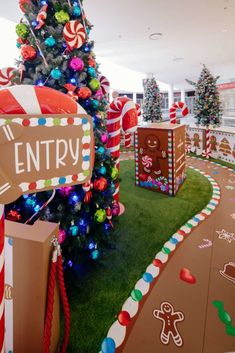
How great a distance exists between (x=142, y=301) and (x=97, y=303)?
0.31 m

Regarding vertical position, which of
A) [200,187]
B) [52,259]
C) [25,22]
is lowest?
[200,187]

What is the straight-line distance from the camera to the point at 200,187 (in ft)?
12.7

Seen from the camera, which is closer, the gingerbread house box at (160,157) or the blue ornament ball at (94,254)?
the blue ornament ball at (94,254)

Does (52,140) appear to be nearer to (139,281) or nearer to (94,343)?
(94,343)

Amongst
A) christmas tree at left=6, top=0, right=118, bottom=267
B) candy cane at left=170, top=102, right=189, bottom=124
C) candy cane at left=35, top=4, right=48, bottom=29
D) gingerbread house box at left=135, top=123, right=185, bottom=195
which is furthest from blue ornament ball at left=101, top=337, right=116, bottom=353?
candy cane at left=170, top=102, right=189, bottom=124

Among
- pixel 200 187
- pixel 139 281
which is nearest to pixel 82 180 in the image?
pixel 139 281

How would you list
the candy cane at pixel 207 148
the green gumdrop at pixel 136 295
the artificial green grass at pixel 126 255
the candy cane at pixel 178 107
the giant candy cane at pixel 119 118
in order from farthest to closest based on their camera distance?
the candy cane at pixel 207 148, the candy cane at pixel 178 107, the giant candy cane at pixel 119 118, the green gumdrop at pixel 136 295, the artificial green grass at pixel 126 255

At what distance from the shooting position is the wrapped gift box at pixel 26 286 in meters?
1.08

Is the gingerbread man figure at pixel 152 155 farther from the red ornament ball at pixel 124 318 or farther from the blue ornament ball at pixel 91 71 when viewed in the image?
the red ornament ball at pixel 124 318

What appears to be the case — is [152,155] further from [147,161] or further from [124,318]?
[124,318]

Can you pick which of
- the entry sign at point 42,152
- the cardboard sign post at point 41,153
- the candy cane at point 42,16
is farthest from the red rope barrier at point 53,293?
the candy cane at point 42,16

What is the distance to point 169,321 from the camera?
1471 millimetres

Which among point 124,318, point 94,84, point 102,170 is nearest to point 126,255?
point 124,318

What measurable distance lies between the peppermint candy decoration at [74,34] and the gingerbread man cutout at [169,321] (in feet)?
6.29
